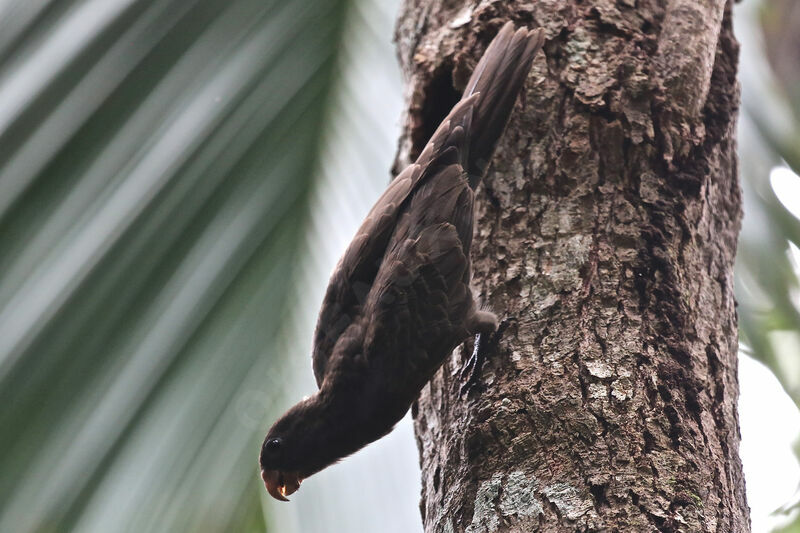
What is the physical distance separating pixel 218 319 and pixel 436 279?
137 centimetres

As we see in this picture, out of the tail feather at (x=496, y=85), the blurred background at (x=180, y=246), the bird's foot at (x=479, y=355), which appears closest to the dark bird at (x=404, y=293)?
the tail feather at (x=496, y=85)

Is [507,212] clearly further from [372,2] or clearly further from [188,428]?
[188,428]

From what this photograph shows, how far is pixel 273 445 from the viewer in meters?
2.78

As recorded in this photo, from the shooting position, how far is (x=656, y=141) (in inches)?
96.0

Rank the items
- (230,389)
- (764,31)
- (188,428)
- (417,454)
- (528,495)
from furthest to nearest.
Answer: (764,31)
(417,454)
(528,495)
(230,389)
(188,428)

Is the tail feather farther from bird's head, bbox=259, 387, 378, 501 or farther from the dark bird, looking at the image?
bird's head, bbox=259, 387, 378, 501

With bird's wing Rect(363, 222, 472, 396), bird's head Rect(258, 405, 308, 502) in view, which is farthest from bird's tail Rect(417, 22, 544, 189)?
bird's head Rect(258, 405, 308, 502)

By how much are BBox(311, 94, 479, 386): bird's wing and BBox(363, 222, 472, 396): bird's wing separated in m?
0.09

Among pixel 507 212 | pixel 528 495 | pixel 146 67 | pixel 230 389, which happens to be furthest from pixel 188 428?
pixel 507 212

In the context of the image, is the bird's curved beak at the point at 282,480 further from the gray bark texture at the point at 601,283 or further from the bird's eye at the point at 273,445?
the gray bark texture at the point at 601,283

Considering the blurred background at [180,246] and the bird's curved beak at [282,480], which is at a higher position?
the blurred background at [180,246]

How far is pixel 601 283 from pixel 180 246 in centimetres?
131

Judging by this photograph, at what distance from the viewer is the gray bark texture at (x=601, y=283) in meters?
1.94

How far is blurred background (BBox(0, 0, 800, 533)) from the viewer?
104 centimetres
